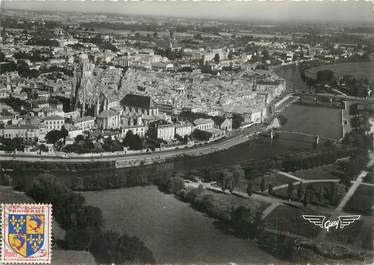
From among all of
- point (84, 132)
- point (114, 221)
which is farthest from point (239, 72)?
point (114, 221)

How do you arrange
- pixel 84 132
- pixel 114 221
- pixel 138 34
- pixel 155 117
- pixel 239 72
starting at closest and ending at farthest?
pixel 114 221, pixel 84 132, pixel 155 117, pixel 138 34, pixel 239 72

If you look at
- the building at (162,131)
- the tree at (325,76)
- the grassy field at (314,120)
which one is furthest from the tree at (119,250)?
the tree at (325,76)

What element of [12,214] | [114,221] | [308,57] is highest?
[308,57]

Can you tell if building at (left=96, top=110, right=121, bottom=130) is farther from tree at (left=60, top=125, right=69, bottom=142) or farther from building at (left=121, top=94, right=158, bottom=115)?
tree at (left=60, top=125, right=69, bottom=142)

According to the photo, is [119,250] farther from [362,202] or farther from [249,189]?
[362,202]

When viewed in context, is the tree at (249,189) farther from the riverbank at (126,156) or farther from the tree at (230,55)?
the tree at (230,55)

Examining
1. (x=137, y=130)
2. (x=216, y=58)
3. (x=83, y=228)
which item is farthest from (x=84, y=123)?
(x=216, y=58)

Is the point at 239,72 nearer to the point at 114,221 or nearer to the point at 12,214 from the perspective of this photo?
the point at 114,221
